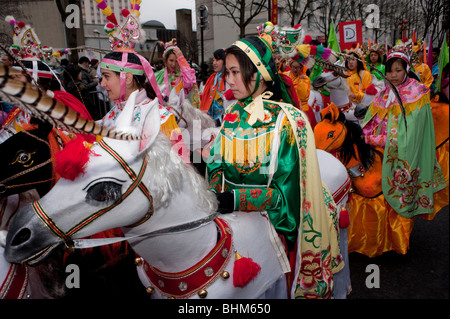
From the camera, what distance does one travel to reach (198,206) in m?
1.61

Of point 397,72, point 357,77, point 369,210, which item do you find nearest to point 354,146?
point 369,210

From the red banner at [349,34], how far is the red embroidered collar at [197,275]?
7.58 m

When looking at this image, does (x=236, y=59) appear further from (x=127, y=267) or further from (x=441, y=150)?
(x=441, y=150)

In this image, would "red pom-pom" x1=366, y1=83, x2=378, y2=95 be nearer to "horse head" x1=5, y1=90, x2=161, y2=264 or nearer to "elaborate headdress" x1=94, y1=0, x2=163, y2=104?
"elaborate headdress" x1=94, y1=0, x2=163, y2=104

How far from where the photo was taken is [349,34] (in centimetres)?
805

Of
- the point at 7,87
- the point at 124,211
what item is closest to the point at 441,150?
the point at 124,211

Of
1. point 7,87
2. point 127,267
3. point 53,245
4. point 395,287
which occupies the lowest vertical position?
point 395,287

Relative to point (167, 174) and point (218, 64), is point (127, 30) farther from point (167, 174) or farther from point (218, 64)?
point (218, 64)

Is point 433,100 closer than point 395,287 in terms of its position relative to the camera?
No

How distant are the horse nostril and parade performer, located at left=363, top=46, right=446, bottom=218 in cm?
374

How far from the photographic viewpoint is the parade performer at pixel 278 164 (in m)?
2.00

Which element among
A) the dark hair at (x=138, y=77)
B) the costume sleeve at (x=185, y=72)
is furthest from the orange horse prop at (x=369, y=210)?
the costume sleeve at (x=185, y=72)

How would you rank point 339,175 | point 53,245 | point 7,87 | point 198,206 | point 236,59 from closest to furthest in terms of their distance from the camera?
point 7,87, point 53,245, point 198,206, point 236,59, point 339,175

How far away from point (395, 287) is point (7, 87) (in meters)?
3.82
